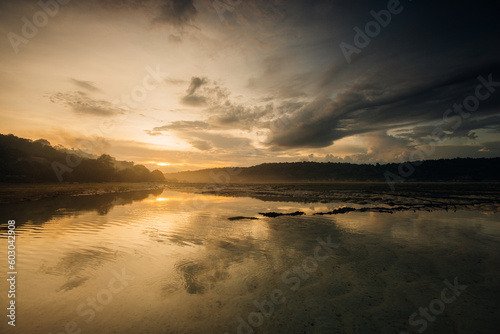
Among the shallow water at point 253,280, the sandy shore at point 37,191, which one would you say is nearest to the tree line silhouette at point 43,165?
the sandy shore at point 37,191

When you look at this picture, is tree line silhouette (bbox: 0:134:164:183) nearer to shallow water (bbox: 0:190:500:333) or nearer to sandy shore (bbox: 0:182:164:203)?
sandy shore (bbox: 0:182:164:203)

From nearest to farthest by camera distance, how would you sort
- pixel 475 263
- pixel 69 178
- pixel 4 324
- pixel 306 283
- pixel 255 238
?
pixel 4 324 < pixel 306 283 < pixel 475 263 < pixel 255 238 < pixel 69 178

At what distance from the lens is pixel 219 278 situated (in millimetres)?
7562

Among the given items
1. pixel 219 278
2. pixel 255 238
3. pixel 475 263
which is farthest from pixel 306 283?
pixel 475 263

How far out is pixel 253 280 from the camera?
740cm

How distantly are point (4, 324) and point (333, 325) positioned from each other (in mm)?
7939

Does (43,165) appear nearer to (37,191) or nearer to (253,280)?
(37,191)

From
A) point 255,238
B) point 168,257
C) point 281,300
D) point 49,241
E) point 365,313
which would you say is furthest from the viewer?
point 255,238

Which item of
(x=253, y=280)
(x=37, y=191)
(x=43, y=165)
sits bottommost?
(x=253, y=280)

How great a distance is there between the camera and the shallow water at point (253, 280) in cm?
517

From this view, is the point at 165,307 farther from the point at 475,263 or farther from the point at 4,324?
the point at 475,263

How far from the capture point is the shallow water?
5.17 meters

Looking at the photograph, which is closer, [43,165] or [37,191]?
[37,191]

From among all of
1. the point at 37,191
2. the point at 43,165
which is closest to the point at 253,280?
the point at 37,191
